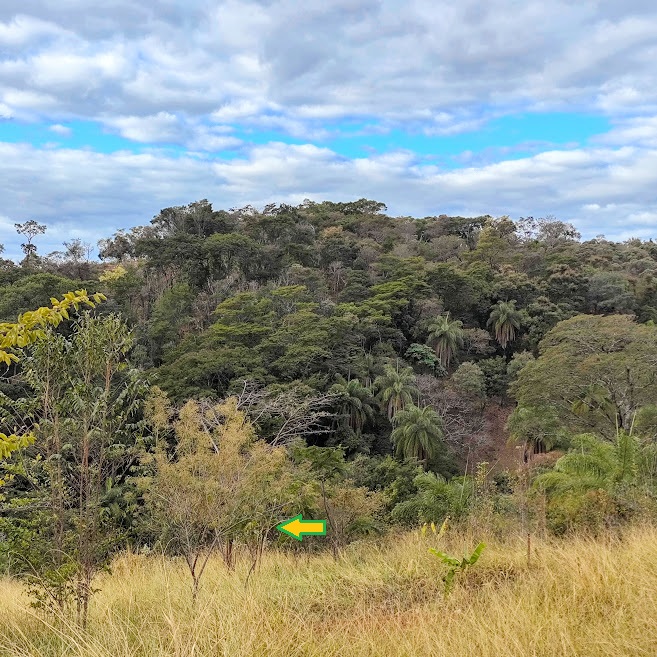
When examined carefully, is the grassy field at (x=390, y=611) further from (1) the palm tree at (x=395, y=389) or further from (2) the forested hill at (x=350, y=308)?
(1) the palm tree at (x=395, y=389)

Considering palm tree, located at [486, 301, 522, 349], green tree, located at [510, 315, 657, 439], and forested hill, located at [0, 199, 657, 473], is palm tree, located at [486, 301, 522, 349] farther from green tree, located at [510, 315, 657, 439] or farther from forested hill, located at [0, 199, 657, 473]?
green tree, located at [510, 315, 657, 439]

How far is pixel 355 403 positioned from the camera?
24391mm

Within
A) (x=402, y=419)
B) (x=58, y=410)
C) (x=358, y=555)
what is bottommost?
(x=402, y=419)

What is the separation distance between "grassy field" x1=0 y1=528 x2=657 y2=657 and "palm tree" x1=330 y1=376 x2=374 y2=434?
1877 centimetres

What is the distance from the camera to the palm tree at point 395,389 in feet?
82.8

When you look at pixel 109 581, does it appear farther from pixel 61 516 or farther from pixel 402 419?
pixel 402 419

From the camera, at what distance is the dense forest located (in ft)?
13.6

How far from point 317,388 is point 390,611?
20755 mm

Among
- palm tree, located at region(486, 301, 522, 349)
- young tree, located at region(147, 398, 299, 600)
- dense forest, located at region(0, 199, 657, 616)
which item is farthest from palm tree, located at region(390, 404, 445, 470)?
young tree, located at region(147, 398, 299, 600)

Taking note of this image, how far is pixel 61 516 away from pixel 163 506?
141cm

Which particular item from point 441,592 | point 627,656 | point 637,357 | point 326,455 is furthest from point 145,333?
point 627,656

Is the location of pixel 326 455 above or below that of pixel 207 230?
below

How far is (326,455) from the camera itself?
13016 mm

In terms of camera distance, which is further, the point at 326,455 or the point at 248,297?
the point at 248,297
